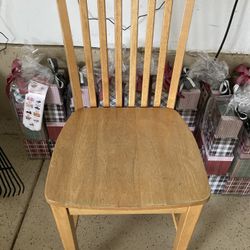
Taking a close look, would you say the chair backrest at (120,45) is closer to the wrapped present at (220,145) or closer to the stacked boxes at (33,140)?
the wrapped present at (220,145)

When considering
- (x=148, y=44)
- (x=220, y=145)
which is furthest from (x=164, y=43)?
(x=220, y=145)

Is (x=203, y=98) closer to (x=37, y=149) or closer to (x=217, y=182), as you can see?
(x=217, y=182)

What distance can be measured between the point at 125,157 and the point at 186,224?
30 cm

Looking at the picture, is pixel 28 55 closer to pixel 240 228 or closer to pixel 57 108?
pixel 57 108

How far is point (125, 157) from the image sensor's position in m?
0.90

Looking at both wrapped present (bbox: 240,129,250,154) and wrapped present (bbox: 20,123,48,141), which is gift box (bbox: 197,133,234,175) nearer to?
wrapped present (bbox: 240,129,250,154)

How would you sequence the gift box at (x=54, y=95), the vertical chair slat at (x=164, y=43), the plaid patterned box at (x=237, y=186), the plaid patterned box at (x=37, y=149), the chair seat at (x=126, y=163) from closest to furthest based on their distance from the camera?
the chair seat at (x=126, y=163)
the vertical chair slat at (x=164, y=43)
the gift box at (x=54, y=95)
the plaid patterned box at (x=237, y=186)
the plaid patterned box at (x=37, y=149)

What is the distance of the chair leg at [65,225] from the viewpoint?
825 millimetres

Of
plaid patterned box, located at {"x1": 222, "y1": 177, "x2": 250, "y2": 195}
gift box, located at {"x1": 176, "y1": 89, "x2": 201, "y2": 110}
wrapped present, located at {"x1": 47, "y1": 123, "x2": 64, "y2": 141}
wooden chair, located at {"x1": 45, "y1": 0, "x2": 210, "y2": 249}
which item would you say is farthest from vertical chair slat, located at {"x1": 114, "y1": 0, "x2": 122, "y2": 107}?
plaid patterned box, located at {"x1": 222, "y1": 177, "x2": 250, "y2": 195}

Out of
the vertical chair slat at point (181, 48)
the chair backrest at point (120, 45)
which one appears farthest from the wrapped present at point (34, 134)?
the vertical chair slat at point (181, 48)

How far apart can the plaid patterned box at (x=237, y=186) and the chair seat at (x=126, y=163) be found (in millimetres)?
517

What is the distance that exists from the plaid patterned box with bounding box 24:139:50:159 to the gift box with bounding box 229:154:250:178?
36.4 inches

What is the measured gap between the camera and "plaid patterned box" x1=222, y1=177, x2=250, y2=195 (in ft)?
4.31

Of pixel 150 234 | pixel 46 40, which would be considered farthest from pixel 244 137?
pixel 46 40
